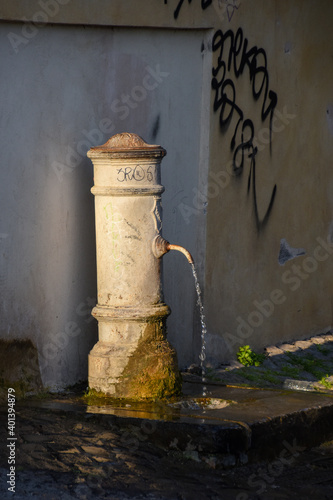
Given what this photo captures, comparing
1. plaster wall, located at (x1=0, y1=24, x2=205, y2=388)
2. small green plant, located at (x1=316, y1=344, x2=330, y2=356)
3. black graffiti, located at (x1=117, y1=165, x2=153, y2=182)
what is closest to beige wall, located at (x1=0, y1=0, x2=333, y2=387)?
plaster wall, located at (x1=0, y1=24, x2=205, y2=388)

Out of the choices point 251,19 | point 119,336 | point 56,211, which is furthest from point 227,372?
point 251,19

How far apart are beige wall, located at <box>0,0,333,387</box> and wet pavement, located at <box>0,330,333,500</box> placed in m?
0.82

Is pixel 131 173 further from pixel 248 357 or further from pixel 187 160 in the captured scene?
pixel 248 357

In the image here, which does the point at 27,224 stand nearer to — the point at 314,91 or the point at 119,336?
the point at 119,336

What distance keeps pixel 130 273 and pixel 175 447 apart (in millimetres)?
1230

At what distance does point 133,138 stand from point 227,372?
2.26 m

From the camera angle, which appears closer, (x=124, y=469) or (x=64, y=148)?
(x=124, y=469)

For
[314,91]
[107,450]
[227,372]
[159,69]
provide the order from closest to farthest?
[107,450]
[159,69]
[227,372]
[314,91]

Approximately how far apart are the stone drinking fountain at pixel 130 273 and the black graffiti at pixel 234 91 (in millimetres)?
1556

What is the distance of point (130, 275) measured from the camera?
5961mm

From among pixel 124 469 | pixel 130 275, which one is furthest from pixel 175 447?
pixel 130 275

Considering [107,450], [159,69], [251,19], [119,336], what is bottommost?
[107,450]

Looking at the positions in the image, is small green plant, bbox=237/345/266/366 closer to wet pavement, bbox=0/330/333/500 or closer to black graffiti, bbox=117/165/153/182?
wet pavement, bbox=0/330/333/500

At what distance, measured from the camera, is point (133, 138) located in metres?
5.94
